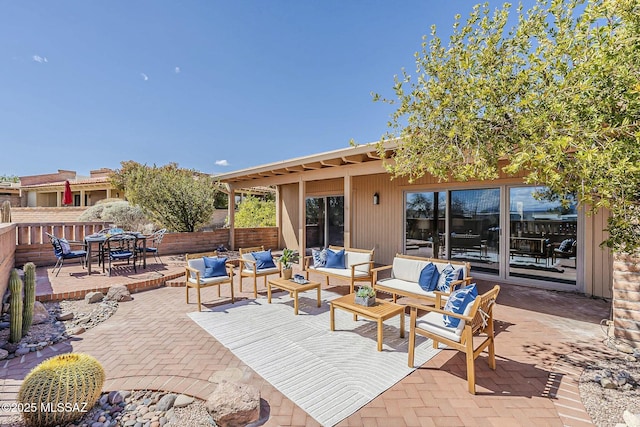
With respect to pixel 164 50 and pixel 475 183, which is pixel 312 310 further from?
pixel 164 50

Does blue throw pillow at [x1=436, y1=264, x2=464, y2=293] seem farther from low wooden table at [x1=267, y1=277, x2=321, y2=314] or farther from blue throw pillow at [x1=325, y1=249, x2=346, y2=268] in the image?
blue throw pillow at [x1=325, y1=249, x2=346, y2=268]

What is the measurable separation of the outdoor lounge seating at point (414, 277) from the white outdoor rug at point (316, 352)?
17.6 inches

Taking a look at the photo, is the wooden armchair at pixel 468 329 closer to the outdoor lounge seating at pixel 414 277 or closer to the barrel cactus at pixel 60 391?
the outdoor lounge seating at pixel 414 277

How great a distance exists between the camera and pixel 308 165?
7227 mm

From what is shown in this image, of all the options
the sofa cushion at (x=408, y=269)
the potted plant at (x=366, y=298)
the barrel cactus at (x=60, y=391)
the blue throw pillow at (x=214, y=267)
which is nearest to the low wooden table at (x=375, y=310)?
the potted plant at (x=366, y=298)

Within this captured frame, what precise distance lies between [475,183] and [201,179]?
9.25 meters

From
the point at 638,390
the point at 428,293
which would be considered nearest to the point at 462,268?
the point at 428,293

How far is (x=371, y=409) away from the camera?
236 centimetres

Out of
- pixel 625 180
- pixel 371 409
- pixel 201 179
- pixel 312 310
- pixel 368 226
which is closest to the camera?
pixel 625 180

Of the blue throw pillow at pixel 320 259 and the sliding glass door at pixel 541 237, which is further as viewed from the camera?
the blue throw pillow at pixel 320 259

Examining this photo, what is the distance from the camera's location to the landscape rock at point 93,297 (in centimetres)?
520

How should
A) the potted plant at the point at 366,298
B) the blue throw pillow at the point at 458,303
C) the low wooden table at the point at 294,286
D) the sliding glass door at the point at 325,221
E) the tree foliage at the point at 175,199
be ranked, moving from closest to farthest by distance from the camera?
the blue throw pillow at the point at 458,303 → the potted plant at the point at 366,298 → the low wooden table at the point at 294,286 → the tree foliage at the point at 175,199 → the sliding glass door at the point at 325,221

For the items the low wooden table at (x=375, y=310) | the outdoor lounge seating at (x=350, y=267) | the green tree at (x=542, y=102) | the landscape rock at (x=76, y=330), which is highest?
the green tree at (x=542, y=102)

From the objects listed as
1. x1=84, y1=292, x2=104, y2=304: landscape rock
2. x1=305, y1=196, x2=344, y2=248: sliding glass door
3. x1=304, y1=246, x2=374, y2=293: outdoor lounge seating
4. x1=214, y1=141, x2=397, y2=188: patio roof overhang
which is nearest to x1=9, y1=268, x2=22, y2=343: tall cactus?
x1=84, y1=292, x2=104, y2=304: landscape rock
